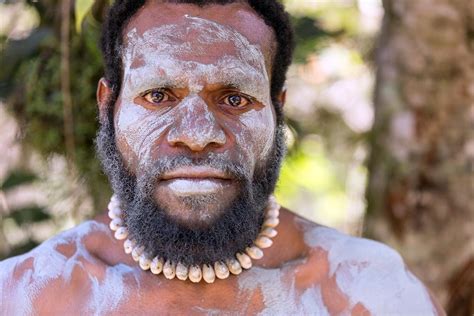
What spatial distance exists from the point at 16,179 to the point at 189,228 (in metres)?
1.57

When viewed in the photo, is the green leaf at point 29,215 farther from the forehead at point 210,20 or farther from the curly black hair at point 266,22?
the forehead at point 210,20

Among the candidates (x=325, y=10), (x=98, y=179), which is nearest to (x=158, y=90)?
(x=98, y=179)

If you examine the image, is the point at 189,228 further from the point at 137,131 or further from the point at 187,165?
the point at 137,131

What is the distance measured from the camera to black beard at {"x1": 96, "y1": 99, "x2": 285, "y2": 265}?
6.77ft

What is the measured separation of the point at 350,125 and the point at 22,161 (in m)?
1.68

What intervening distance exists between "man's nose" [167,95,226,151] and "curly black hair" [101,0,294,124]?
11.4 inches

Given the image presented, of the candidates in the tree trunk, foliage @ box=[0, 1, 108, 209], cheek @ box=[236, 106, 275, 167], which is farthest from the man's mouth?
the tree trunk

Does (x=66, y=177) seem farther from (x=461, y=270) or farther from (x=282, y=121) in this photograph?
(x=461, y=270)

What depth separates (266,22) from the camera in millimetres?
2270

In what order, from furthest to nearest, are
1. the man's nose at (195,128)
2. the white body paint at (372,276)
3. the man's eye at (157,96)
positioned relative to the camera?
the white body paint at (372,276) → the man's eye at (157,96) → the man's nose at (195,128)

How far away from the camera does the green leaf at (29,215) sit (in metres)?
3.40

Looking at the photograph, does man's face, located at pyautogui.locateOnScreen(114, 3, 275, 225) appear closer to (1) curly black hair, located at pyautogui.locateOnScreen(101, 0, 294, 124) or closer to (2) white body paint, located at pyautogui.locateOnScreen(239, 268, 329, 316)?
(1) curly black hair, located at pyautogui.locateOnScreen(101, 0, 294, 124)

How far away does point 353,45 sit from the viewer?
4062 millimetres

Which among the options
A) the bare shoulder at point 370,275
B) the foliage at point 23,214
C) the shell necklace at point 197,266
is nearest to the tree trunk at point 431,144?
the bare shoulder at point 370,275
